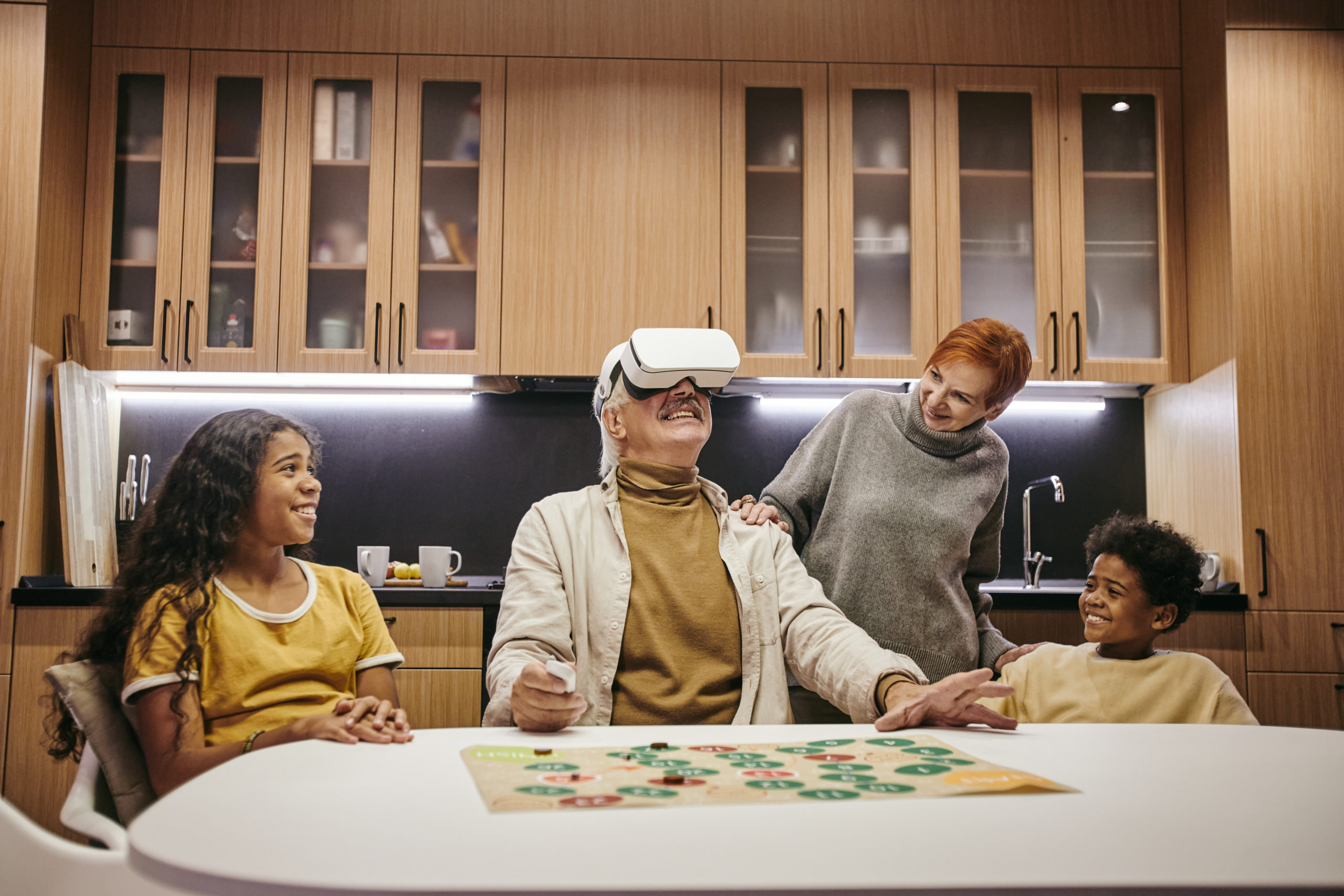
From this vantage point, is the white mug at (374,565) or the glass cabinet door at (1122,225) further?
the glass cabinet door at (1122,225)

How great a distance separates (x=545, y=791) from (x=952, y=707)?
58cm

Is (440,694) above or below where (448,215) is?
below

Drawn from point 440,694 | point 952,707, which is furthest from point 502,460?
point 952,707

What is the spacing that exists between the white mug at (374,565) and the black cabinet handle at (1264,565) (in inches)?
103

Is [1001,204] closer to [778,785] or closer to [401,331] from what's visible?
[401,331]

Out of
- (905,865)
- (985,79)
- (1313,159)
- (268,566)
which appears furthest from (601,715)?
(1313,159)

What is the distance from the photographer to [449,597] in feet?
9.16

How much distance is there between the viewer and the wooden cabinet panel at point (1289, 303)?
289 centimetres

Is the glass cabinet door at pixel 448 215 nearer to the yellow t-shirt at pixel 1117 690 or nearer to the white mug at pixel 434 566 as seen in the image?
the white mug at pixel 434 566

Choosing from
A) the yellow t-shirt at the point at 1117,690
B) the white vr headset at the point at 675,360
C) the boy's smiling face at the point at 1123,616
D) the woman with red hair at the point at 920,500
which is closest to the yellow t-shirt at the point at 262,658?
the white vr headset at the point at 675,360

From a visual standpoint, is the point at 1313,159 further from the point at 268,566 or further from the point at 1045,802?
the point at 268,566

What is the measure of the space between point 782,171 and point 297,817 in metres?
2.86

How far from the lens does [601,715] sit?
1.52 metres

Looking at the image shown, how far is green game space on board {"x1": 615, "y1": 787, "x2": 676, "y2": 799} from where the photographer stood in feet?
2.91
